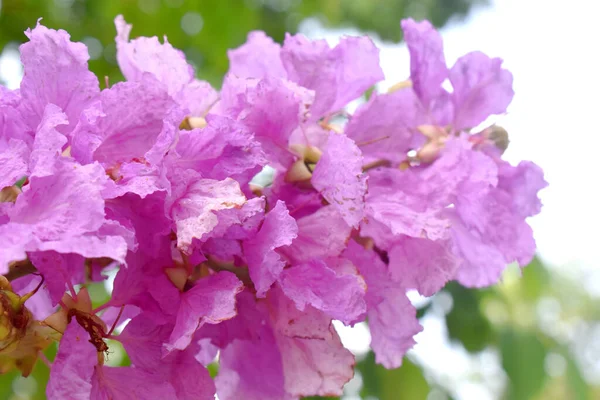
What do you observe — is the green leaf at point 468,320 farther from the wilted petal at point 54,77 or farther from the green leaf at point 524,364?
the wilted petal at point 54,77

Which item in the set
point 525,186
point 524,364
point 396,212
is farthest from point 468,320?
point 396,212

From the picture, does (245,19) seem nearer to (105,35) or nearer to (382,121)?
(105,35)

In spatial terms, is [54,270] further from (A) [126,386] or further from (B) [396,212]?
(B) [396,212]

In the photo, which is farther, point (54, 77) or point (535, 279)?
point (535, 279)

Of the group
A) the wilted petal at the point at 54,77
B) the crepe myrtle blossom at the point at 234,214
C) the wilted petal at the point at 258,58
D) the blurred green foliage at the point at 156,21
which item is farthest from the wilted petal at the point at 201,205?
the blurred green foliage at the point at 156,21

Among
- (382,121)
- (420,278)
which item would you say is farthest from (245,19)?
(420,278)

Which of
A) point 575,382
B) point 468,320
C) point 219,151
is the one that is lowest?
point 575,382

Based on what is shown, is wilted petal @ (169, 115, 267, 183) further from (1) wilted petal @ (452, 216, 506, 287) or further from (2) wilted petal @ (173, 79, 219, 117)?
(1) wilted petal @ (452, 216, 506, 287)
